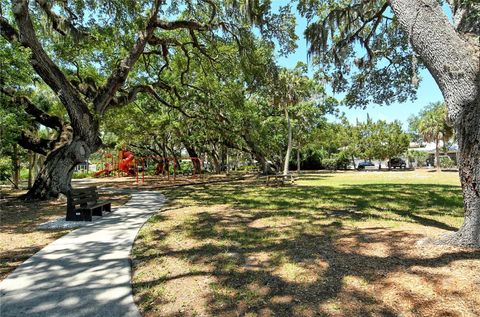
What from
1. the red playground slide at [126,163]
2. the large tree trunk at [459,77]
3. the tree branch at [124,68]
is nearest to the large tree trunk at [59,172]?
the tree branch at [124,68]

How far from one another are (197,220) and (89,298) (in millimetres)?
4286

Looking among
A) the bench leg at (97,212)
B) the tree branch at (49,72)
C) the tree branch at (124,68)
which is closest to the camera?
the bench leg at (97,212)

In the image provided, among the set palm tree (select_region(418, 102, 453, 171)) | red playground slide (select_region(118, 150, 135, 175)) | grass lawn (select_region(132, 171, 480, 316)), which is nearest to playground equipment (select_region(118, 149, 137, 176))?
red playground slide (select_region(118, 150, 135, 175))

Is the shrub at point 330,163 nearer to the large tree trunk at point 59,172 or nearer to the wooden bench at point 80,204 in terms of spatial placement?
the large tree trunk at point 59,172

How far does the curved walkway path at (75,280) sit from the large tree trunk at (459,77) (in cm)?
461

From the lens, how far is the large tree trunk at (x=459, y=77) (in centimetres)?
418

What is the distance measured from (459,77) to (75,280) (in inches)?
228

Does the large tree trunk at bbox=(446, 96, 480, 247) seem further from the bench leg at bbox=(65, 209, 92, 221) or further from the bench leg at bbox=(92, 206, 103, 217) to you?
the bench leg at bbox=(92, 206, 103, 217)

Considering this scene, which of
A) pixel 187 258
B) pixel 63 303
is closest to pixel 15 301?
pixel 63 303

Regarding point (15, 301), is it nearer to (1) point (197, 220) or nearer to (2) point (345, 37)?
(1) point (197, 220)

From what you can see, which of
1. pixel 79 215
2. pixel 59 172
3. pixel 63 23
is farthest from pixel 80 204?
pixel 63 23

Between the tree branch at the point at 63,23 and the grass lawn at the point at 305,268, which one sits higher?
the tree branch at the point at 63,23

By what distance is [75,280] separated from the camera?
158 inches

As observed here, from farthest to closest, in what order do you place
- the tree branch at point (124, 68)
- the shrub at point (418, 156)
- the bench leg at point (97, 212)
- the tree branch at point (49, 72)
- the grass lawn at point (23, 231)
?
the shrub at point (418, 156), the tree branch at point (124, 68), the tree branch at point (49, 72), the bench leg at point (97, 212), the grass lawn at point (23, 231)
